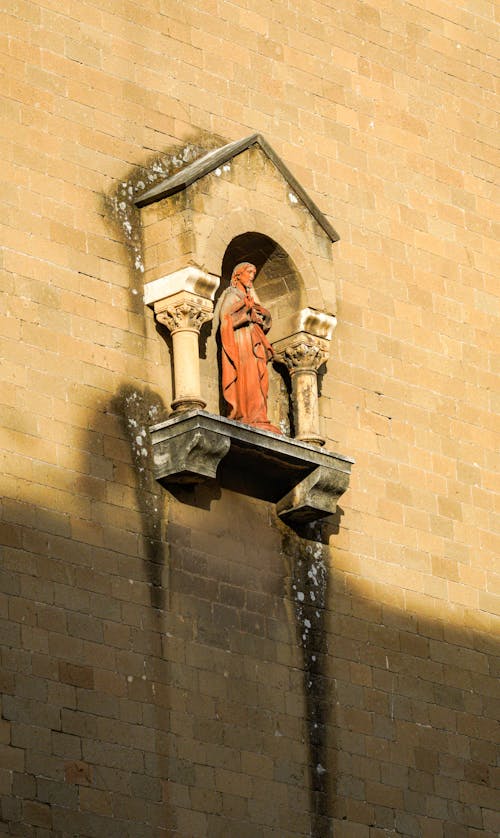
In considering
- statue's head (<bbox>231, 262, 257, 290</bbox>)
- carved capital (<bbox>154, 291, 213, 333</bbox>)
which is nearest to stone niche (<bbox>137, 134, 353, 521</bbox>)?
carved capital (<bbox>154, 291, 213, 333</bbox>)

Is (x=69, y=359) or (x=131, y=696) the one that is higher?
(x=69, y=359)

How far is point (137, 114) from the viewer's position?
19.0 meters

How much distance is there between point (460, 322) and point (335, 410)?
201 centimetres

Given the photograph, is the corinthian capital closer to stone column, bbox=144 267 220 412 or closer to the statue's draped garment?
the statue's draped garment

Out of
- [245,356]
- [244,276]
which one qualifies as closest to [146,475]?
[245,356]

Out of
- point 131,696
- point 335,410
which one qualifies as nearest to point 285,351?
point 335,410

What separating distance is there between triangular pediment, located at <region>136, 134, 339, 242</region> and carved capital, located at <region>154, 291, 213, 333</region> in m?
0.87

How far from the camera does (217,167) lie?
742 inches

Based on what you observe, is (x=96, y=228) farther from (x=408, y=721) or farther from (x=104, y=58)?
(x=408, y=721)

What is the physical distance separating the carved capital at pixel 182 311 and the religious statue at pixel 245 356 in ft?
1.58

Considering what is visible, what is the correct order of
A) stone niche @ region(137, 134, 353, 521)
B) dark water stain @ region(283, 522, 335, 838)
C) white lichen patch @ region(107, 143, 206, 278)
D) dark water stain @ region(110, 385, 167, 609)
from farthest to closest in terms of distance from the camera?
white lichen patch @ region(107, 143, 206, 278) < dark water stain @ region(283, 522, 335, 838) < stone niche @ region(137, 134, 353, 521) < dark water stain @ region(110, 385, 167, 609)

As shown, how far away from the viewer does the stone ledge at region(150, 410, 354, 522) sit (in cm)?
1778

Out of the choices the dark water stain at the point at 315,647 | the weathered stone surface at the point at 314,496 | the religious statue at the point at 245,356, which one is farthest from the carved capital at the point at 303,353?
the dark water stain at the point at 315,647

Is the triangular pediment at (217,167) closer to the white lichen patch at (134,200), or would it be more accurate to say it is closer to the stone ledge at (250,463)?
the white lichen patch at (134,200)
